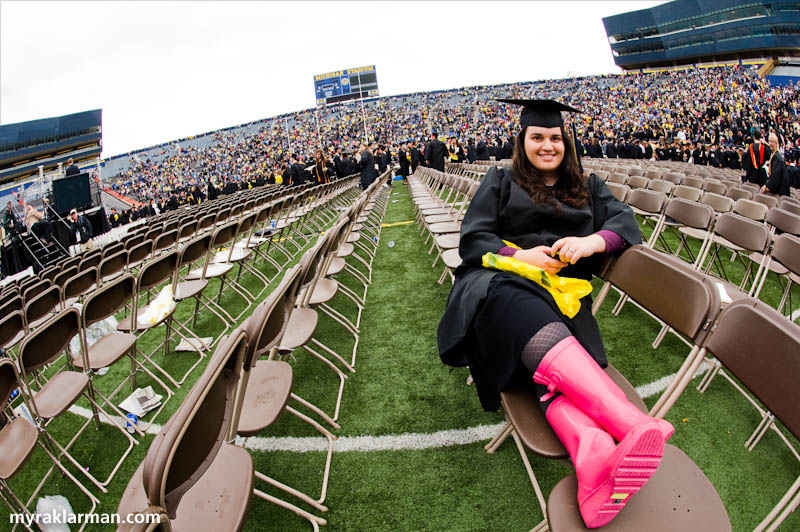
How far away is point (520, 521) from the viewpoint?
1.58m

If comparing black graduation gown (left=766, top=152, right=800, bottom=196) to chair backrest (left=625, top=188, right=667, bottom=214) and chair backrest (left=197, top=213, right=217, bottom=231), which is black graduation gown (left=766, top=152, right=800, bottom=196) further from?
chair backrest (left=197, top=213, right=217, bottom=231)

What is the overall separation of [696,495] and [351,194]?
12.9 m

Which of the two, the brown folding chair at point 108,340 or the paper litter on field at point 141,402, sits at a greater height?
the brown folding chair at point 108,340

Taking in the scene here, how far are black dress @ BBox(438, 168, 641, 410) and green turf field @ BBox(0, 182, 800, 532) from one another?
47 centimetres

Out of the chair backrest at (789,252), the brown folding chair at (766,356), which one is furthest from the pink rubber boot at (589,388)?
the chair backrest at (789,252)

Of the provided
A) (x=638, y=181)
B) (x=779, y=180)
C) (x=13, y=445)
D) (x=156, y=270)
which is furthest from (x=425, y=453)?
(x=779, y=180)

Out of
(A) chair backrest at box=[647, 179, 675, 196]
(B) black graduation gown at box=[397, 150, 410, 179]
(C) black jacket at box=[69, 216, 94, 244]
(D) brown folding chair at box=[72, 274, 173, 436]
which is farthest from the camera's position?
(B) black graduation gown at box=[397, 150, 410, 179]

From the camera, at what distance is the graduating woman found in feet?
→ 3.32

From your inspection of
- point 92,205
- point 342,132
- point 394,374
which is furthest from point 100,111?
point 394,374

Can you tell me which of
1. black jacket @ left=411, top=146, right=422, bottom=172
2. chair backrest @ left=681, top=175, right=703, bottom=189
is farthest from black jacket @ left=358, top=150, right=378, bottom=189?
chair backrest @ left=681, top=175, right=703, bottom=189

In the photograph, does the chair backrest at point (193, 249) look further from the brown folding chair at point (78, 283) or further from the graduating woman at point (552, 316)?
the graduating woman at point (552, 316)

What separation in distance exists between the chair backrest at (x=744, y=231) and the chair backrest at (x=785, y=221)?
14.5 inches

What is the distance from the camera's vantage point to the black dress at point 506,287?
4.97 feet
